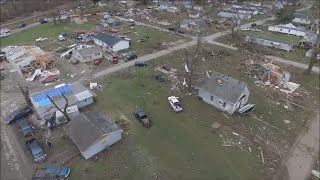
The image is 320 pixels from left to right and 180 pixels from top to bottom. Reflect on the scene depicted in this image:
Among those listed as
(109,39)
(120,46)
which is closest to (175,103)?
(120,46)

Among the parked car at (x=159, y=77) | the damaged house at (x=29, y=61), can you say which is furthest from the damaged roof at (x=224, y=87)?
the damaged house at (x=29, y=61)

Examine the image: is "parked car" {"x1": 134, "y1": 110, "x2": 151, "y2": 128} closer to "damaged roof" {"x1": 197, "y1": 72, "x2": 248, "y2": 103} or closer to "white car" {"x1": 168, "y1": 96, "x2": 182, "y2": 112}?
"white car" {"x1": 168, "y1": 96, "x2": 182, "y2": 112}

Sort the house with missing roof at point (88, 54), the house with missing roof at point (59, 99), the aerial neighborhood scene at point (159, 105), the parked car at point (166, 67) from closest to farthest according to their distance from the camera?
the aerial neighborhood scene at point (159, 105) → the house with missing roof at point (59, 99) → the parked car at point (166, 67) → the house with missing roof at point (88, 54)

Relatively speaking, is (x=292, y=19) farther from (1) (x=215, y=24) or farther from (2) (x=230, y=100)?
(2) (x=230, y=100)

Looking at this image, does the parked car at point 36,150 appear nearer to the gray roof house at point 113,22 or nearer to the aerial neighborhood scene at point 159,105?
the aerial neighborhood scene at point 159,105

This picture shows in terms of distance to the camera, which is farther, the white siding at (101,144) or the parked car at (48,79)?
the parked car at (48,79)

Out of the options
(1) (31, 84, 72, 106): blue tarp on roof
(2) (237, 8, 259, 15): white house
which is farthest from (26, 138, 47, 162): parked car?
(2) (237, 8, 259, 15): white house

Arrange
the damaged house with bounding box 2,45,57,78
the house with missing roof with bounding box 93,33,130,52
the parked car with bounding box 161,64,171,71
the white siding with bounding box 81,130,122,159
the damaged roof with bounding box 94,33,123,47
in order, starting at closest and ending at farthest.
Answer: the white siding with bounding box 81,130,122,159 < the damaged house with bounding box 2,45,57,78 < the parked car with bounding box 161,64,171,71 < the house with missing roof with bounding box 93,33,130,52 < the damaged roof with bounding box 94,33,123,47
